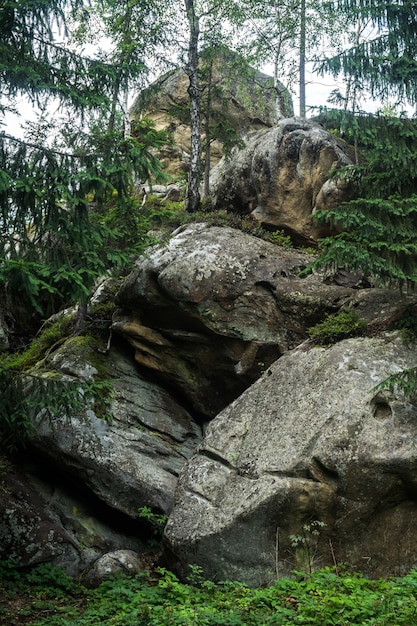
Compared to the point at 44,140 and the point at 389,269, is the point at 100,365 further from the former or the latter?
the point at 389,269

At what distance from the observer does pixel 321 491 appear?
8547 mm

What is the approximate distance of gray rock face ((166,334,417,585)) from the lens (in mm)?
8422

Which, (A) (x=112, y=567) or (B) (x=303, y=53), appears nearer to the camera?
(A) (x=112, y=567)

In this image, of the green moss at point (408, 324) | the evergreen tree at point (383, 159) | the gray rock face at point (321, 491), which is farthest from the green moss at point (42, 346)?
the green moss at point (408, 324)

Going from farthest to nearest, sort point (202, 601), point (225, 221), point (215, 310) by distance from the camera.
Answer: point (225, 221) → point (215, 310) → point (202, 601)

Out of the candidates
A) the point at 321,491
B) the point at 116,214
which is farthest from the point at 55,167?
the point at 321,491

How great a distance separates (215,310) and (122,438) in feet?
10.6

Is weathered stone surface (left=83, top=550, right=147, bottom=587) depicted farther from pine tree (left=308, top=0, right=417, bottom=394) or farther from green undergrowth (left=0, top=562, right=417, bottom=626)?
pine tree (left=308, top=0, right=417, bottom=394)

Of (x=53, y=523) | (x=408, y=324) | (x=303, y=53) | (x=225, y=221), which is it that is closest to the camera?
(x=408, y=324)

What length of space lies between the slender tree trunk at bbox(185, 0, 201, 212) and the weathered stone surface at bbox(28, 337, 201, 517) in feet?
16.7

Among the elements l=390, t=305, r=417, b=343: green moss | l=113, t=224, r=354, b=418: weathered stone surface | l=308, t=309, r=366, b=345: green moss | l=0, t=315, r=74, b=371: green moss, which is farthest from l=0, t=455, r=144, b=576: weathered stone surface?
l=390, t=305, r=417, b=343: green moss

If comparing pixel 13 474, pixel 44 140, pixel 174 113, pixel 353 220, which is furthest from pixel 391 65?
pixel 13 474

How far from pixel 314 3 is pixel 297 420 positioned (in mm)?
16778

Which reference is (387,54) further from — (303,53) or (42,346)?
(303,53)
